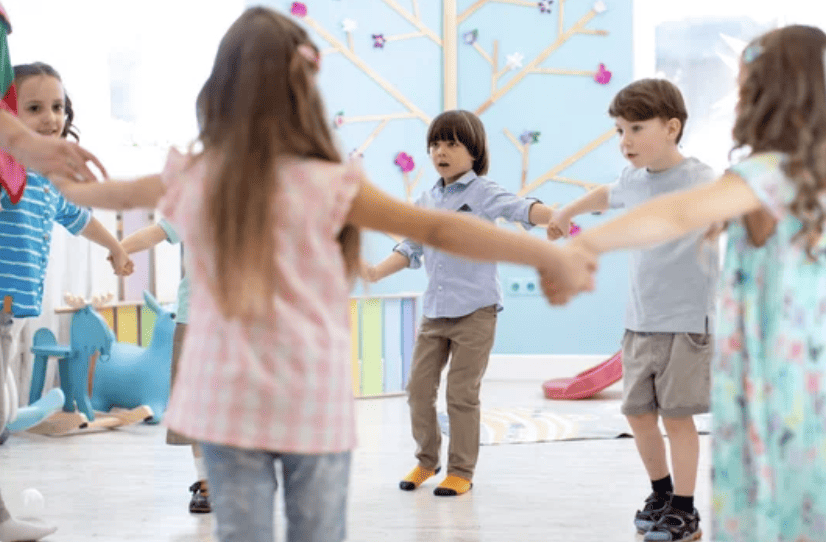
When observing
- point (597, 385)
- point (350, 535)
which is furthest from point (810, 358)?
point (597, 385)

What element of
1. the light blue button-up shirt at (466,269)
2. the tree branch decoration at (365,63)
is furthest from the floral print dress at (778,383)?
the tree branch decoration at (365,63)

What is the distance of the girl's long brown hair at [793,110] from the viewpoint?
1.57 meters

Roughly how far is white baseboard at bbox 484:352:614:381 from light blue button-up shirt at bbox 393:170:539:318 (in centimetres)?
246

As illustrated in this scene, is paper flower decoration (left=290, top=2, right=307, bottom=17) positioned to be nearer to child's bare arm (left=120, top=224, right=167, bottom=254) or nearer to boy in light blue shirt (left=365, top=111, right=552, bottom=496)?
boy in light blue shirt (left=365, top=111, right=552, bottom=496)

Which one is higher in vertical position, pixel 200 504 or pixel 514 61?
pixel 514 61

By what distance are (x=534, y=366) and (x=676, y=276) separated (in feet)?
10.2

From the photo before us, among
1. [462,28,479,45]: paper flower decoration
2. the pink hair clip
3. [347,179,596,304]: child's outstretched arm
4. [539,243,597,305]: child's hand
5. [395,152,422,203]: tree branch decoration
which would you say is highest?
[462,28,479,45]: paper flower decoration

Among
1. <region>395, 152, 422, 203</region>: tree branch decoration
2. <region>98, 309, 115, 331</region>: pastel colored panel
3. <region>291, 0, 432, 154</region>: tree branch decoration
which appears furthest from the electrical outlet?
<region>98, 309, 115, 331</region>: pastel colored panel

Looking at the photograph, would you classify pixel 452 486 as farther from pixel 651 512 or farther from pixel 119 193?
pixel 119 193

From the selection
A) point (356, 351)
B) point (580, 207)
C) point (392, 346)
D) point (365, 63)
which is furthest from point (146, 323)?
point (580, 207)

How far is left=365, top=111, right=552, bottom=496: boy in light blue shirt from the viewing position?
295 centimetres

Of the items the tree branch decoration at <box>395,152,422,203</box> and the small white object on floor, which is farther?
the tree branch decoration at <box>395,152,422,203</box>

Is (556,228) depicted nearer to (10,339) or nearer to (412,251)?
(412,251)

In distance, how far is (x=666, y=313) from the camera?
239cm
